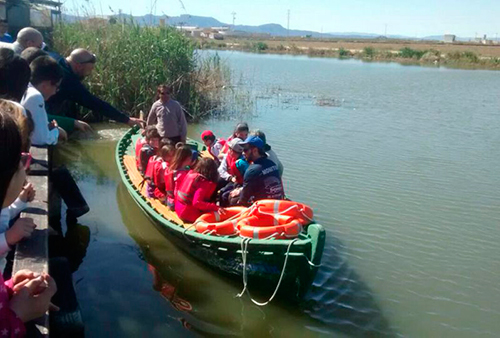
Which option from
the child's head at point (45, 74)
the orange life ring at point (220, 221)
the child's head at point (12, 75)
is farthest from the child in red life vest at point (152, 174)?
the child's head at point (12, 75)

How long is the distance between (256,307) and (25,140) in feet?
12.7

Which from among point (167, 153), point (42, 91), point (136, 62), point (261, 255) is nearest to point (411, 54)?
point (136, 62)

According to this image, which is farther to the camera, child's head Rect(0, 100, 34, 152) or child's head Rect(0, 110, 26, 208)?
child's head Rect(0, 100, 34, 152)

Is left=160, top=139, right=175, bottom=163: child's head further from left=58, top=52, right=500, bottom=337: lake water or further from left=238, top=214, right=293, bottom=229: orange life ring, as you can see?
left=238, top=214, right=293, bottom=229: orange life ring

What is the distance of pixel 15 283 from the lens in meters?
2.67

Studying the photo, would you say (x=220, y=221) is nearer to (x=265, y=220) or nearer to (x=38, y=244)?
(x=265, y=220)

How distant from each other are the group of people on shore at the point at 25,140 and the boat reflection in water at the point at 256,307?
1.59 metres

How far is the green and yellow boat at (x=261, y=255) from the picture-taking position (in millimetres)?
5141

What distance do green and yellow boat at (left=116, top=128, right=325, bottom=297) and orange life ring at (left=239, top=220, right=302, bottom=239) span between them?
8 cm

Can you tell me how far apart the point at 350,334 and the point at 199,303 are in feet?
5.40

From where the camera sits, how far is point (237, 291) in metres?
5.89

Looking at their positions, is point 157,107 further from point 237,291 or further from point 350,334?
point 350,334

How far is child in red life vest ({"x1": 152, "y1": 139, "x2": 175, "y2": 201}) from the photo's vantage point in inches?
295

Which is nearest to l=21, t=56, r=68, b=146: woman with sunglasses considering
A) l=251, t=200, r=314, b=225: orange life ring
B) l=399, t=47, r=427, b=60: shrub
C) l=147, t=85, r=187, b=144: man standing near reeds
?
l=251, t=200, r=314, b=225: orange life ring
